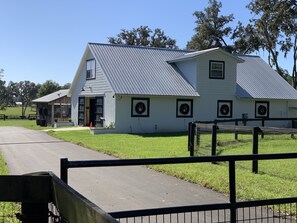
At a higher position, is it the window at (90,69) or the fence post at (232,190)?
the window at (90,69)

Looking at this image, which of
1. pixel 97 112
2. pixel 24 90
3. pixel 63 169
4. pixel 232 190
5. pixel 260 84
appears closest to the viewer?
pixel 63 169

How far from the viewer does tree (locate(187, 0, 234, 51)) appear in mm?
60688

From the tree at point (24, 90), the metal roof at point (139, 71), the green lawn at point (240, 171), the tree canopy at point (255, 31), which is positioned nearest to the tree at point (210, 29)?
the tree canopy at point (255, 31)

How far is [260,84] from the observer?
36.0 metres

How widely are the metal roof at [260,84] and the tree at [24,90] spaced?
90.5 meters

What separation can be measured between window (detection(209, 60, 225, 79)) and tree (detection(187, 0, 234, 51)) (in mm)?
28605

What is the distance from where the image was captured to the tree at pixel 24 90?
407ft

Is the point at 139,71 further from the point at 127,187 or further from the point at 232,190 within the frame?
the point at 232,190

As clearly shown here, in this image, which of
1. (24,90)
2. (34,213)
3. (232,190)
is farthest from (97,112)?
(24,90)

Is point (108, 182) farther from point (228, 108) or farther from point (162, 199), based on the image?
point (228, 108)

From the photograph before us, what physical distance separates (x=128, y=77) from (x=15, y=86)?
11273cm

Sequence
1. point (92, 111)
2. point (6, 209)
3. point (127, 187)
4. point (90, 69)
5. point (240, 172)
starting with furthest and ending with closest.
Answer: point (92, 111) < point (90, 69) < point (240, 172) < point (127, 187) < point (6, 209)

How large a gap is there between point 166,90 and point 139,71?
2.62m

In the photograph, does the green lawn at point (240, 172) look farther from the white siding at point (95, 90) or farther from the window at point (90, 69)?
the window at point (90, 69)
